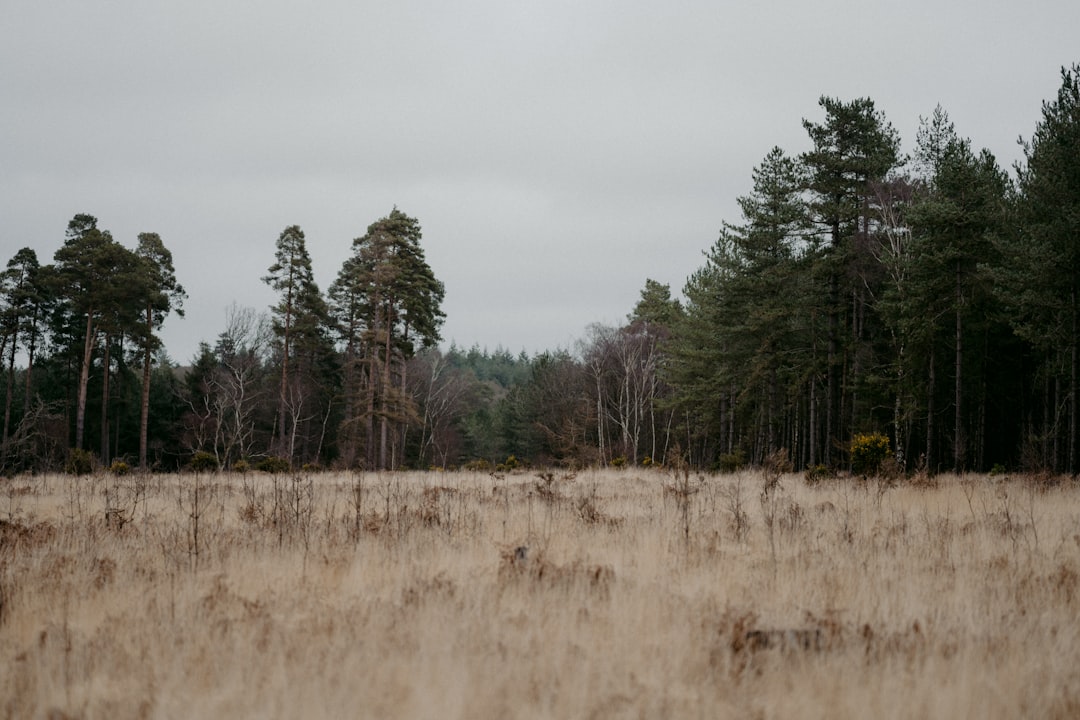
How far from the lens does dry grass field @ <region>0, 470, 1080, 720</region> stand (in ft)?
10.4

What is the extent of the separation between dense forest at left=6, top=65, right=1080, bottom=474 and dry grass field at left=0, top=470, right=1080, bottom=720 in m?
9.35

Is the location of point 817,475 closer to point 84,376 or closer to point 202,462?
point 202,462

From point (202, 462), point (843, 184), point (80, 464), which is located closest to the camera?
point (80, 464)

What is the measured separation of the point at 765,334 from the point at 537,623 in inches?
1010

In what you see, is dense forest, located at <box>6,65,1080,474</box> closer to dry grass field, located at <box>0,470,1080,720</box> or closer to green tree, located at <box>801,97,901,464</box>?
green tree, located at <box>801,97,901,464</box>

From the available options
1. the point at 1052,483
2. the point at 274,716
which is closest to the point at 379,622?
the point at 274,716

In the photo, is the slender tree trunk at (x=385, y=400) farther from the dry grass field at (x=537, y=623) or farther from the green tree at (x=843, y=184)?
the dry grass field at (x=537, y=623)

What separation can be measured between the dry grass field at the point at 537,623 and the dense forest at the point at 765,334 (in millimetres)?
9351

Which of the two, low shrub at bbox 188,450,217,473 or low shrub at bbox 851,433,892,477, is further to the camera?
low shrub at bbox 188,450,217,473

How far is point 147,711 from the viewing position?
10.1 ft

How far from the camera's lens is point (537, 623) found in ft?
13.7

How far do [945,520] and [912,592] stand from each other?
426 cm

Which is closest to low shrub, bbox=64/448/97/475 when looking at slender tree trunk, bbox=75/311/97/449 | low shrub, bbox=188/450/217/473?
low shrub, bbox=188/450/217/473

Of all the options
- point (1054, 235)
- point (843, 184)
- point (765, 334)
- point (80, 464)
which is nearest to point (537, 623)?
point (1054, 235)
